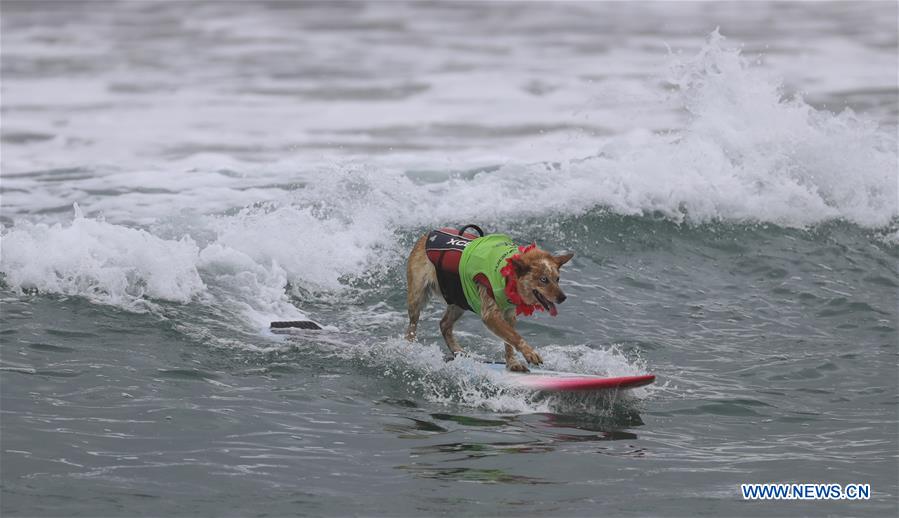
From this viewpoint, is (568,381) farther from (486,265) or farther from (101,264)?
(101,264)

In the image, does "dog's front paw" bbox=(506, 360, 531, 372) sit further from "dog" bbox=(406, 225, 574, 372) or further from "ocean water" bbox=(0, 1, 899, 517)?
"ocean water" bbox=(0, 1, 899, 517)

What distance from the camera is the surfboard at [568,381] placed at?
8.69 meters

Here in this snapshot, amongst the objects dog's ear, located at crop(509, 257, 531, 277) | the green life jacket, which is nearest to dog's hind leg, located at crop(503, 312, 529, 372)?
the green life jacket

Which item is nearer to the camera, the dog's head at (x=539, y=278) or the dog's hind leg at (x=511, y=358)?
the dog's head at (x=539, y=278)

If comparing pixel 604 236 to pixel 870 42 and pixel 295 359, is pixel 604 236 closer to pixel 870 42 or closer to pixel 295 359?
pixel 295 359

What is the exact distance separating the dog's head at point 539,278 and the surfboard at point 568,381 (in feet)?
1.97

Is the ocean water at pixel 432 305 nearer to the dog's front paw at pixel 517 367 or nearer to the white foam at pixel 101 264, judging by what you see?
the white foam at pixel 101 264

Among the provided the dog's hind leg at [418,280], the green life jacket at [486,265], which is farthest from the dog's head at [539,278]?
the dog's hind leg at [418,280]

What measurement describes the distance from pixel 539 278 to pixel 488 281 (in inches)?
20.2

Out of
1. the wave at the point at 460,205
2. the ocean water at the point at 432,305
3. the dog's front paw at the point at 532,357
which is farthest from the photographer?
the wave at the point at 460,205

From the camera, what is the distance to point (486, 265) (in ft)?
29.8

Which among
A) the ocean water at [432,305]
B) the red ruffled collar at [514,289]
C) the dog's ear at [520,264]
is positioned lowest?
the ocean water at [432,305]

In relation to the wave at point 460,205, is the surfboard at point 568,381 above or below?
below

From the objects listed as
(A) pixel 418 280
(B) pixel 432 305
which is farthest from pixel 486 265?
(B) pixel 432 305
